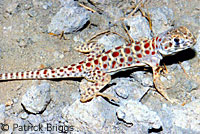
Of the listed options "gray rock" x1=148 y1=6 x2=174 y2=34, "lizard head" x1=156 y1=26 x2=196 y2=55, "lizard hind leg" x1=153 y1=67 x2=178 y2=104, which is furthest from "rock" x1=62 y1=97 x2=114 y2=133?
"gray rock" x1=148 y1=6 x2=174 y2=34

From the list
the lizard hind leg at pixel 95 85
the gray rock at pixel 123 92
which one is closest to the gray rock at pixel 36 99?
the lizard hind leg at pixel 95 85

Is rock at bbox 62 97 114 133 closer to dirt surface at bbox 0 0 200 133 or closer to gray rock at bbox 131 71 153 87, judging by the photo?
dirt surface at bbox 0 0 200 133

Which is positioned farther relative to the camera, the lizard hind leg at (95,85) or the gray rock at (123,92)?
the lizard hind leg at (95,85)

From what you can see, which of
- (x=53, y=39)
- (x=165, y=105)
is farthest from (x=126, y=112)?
(x=53, y=39)

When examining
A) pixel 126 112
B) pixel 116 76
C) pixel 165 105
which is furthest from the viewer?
pixel 116 76

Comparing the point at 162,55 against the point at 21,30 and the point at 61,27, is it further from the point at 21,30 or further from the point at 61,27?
the point at 21,30

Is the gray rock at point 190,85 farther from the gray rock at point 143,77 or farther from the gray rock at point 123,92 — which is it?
the gray rock at point 123,92
